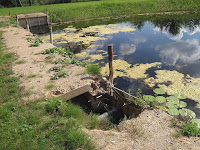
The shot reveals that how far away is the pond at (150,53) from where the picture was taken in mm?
7199

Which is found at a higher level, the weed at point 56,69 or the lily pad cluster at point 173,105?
the weed at point 56,69

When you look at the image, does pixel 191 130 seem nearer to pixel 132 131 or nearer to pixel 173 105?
pixel 132 131

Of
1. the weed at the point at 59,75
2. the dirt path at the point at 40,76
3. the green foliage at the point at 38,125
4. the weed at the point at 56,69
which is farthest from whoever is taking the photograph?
the weed at the point at 56,69

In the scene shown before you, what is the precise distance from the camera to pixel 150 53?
35.7 feet

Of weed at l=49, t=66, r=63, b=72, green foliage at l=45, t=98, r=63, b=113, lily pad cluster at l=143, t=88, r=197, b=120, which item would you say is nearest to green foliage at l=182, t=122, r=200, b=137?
lily pad cluster at l=143, t=88, r=197, b=120

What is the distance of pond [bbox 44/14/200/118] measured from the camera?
283 inches

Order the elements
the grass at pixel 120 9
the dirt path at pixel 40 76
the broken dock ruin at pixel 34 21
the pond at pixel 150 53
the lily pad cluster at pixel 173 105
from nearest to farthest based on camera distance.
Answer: the lily pad cluster at pixel 173 105 → the dirt path at pixel 40 76 → the pond at pixel 150 53 → the broken dock ruin at pixel 34 21 → the grass at pixel 120 9

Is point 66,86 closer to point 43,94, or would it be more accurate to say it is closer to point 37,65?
point 43,94

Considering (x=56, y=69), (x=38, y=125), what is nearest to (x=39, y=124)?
(x=38, y=125)

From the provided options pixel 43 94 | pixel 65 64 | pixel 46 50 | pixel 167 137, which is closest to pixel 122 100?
pixel 167 137

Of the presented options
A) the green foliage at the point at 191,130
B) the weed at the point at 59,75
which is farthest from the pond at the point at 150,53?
the weed at the point at 59,75

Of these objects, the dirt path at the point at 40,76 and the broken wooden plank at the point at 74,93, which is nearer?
the broken wooden plank at the point at 74,93

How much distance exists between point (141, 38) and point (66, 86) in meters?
10.3

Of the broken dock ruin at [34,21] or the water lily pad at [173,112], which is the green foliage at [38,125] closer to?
the water lily pad at [173,112]
